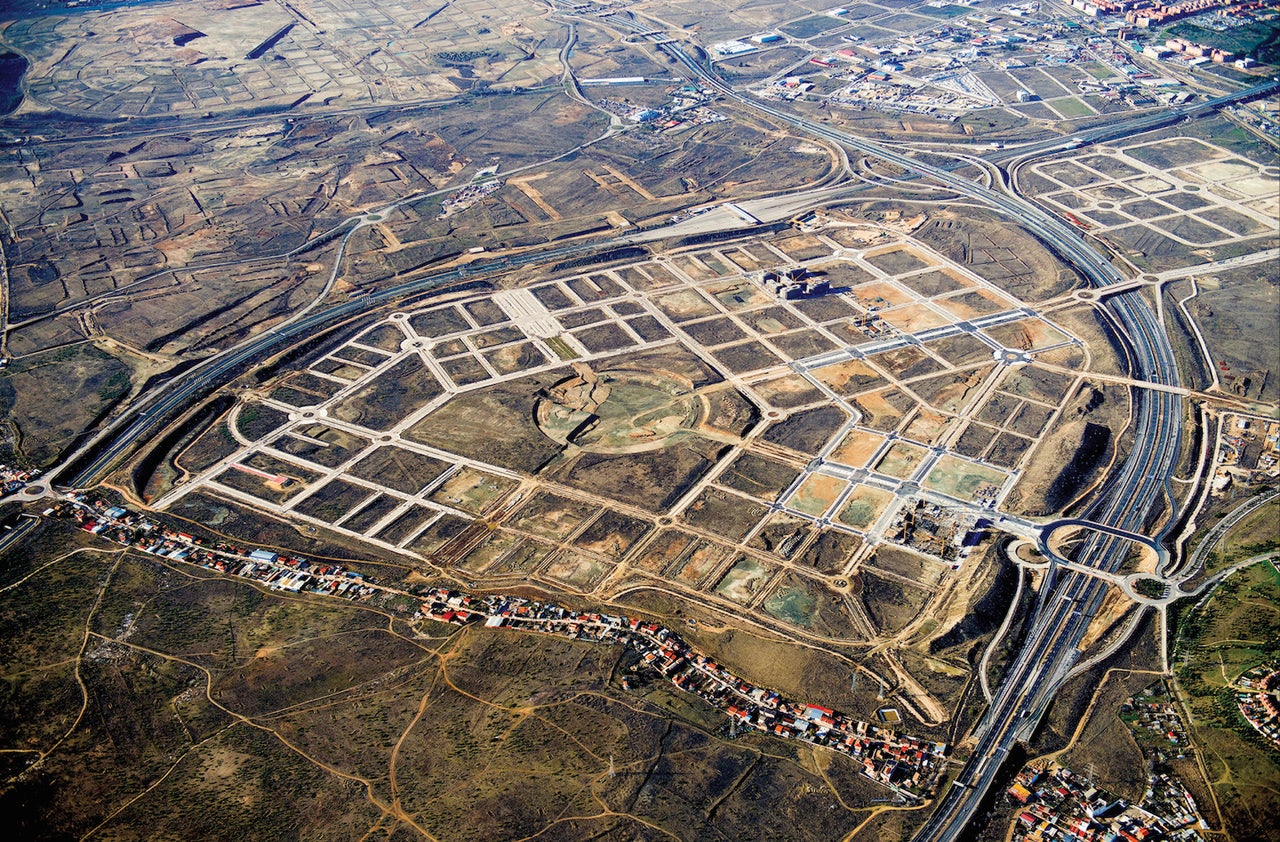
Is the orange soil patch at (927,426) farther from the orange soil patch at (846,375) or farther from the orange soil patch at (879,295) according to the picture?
the orange soil patch at (879,295)

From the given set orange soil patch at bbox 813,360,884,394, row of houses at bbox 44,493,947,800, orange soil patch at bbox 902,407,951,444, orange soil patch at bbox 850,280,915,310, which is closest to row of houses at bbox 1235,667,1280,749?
row of houses at bbox 44,493,947,800

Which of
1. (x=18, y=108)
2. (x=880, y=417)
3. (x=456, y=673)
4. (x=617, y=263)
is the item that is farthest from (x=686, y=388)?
(x=18, y=108)

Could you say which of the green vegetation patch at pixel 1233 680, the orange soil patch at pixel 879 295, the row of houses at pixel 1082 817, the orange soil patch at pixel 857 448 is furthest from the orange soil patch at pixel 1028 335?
the row of houses at pixel 1082 817

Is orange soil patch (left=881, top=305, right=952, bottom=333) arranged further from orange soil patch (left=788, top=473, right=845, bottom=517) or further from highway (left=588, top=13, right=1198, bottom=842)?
orange soil patch (left=788, top=473, right=845, bottom=517)

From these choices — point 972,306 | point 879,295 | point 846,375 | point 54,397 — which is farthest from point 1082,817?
point 54,397

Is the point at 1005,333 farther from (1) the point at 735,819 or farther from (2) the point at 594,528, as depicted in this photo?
(1) the point at 735,819
